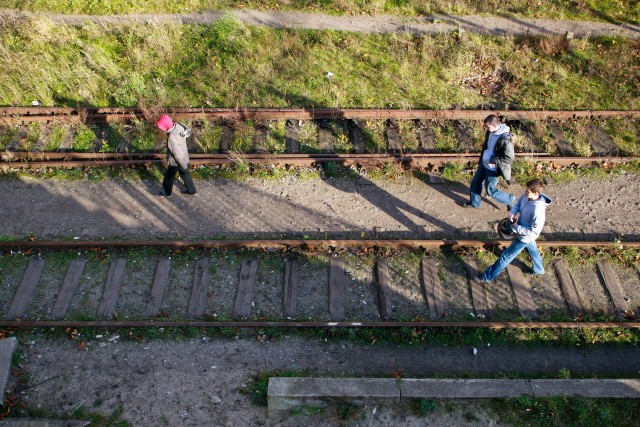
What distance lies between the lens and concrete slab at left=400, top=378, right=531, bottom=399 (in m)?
7.36

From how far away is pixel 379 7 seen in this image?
46.3ft

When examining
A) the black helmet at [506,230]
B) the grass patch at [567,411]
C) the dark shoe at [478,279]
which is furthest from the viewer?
the dark shoe at [478,279]

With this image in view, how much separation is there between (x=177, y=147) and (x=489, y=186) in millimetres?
5451

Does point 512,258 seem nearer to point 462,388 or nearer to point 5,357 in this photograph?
point 462,388

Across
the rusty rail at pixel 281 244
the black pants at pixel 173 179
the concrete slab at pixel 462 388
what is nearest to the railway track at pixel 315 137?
the black pants at pixel 173 179

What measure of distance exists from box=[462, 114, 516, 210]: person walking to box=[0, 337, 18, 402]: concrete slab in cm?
790

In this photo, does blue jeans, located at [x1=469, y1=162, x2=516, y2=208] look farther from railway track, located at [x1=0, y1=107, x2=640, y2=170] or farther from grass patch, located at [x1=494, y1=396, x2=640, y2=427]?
grass patch, located at [x1=494, y1=396, x2=640, y2=427]

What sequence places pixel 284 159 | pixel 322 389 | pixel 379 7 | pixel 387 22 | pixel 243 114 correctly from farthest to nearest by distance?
1. pixel 379 7
2. pixel 387 22
3. pixel 243 114
4. pixel 284 159
5. pixel 322 389

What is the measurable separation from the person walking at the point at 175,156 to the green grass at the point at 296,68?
1565 mm

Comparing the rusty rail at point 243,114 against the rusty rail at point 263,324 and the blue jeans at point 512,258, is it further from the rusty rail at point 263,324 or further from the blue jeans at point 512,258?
the rusty rail at point 263,324

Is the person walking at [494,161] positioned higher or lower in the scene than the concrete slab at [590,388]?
higher

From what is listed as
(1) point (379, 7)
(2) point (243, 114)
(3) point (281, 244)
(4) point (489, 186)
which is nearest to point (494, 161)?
(4) point (489, 186)

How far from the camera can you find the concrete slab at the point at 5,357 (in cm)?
752

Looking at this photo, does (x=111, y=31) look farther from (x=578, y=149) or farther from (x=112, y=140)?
(x=578, y=149)
